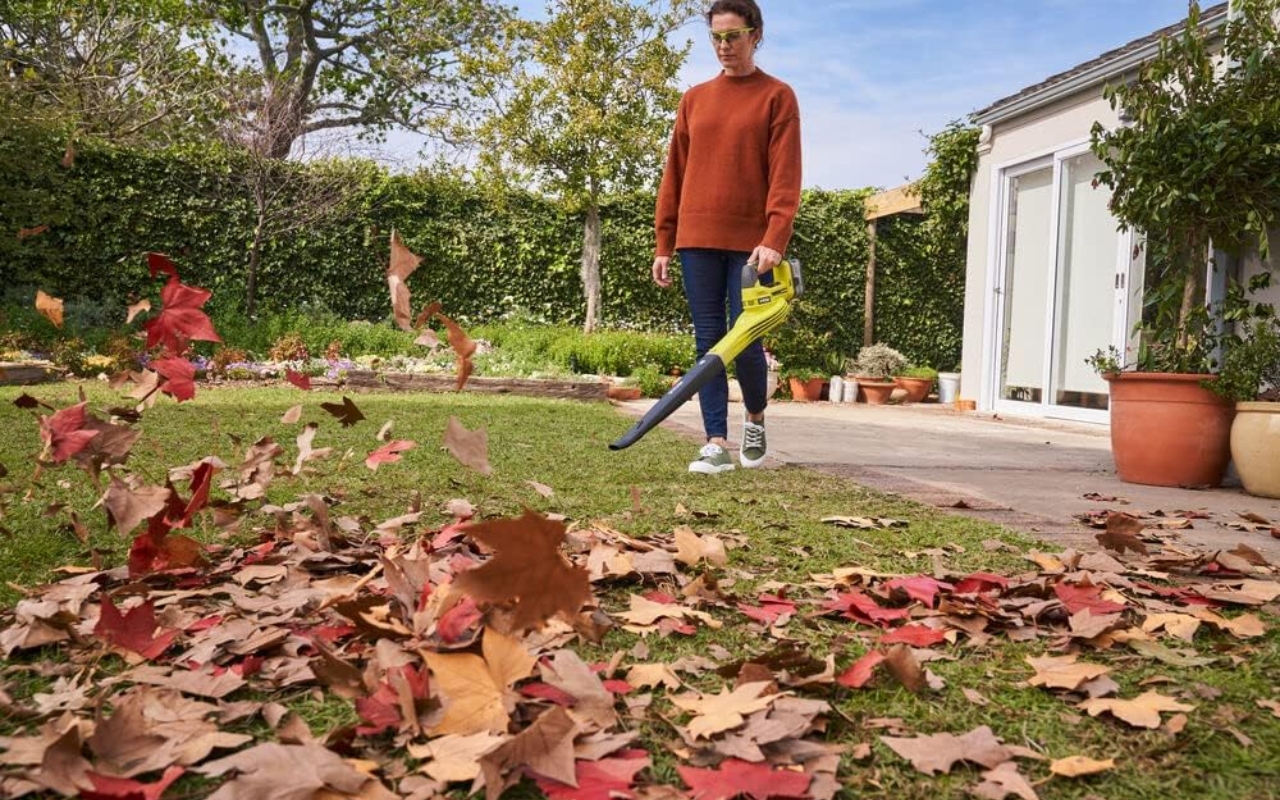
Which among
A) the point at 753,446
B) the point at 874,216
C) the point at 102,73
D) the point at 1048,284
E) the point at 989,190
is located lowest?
the point at 753,446

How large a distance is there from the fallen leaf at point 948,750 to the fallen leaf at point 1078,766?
0.05 meters

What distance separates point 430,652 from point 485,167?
11.0 m

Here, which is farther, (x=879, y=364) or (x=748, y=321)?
(x=879, y=364)

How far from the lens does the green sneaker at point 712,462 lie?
3482mm

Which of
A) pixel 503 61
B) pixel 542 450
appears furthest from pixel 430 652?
pixel 503 61

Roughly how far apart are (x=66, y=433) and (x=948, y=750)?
151cm

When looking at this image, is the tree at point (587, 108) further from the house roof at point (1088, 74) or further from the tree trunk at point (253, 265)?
the house roof at point (1088, 74)

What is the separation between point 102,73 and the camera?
11.7 meters

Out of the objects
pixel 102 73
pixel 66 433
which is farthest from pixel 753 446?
pixel 102 73

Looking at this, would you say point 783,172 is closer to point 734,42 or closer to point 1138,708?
point 734,42

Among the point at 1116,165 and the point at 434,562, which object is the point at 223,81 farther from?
the point at 434,562

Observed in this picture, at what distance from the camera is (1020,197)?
8.23m

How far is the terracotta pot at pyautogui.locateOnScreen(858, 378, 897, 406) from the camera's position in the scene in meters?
10.1

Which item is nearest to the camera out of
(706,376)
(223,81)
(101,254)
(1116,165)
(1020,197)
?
(706,376)
